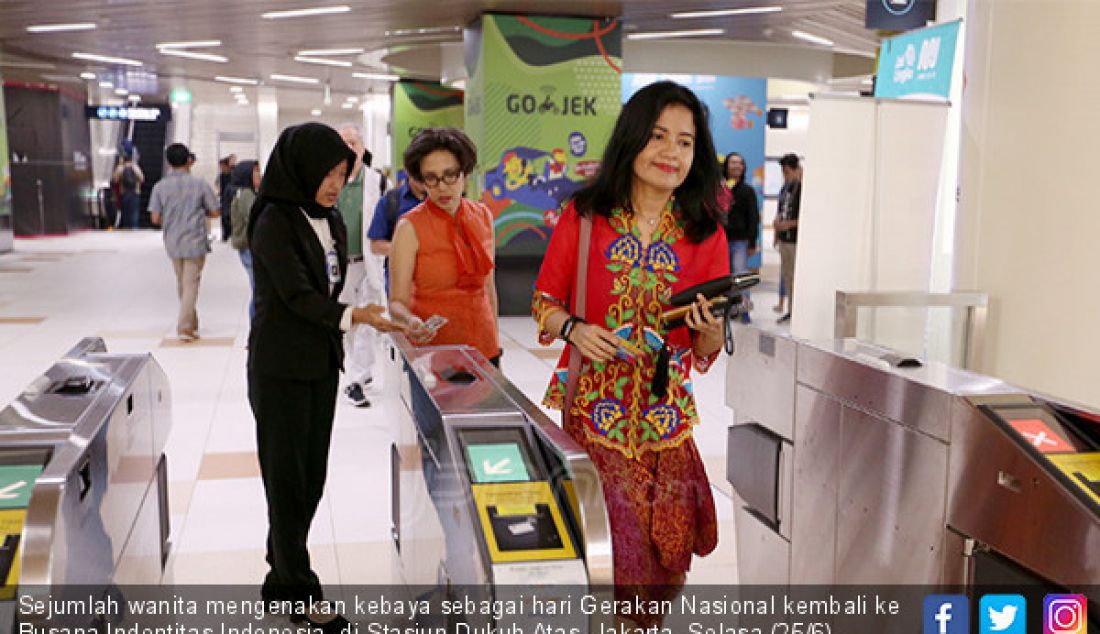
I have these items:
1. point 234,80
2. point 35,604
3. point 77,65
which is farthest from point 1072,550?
point 234,80

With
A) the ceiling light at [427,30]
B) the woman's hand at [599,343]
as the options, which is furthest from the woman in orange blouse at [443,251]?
the ceiling light at [427,30]

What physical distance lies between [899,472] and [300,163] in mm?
1578

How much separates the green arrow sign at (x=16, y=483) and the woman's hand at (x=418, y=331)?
1150 millimetres

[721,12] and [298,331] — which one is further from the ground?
[721,12]

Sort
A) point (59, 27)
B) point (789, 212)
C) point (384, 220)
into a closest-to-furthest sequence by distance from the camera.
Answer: point (384, 220)
point (789, 212)
point (59, 27)

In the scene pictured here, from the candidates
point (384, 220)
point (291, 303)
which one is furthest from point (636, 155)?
point (384, 220)

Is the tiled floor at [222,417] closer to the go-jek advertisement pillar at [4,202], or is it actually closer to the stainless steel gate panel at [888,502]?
the stainless steel gate panel at [888,502]

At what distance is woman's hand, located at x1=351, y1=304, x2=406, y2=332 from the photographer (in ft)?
8.80

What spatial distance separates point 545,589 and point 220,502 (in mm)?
2851

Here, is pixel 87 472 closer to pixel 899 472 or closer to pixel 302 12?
pixel 899 472

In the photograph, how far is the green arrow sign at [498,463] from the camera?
5.44 feet

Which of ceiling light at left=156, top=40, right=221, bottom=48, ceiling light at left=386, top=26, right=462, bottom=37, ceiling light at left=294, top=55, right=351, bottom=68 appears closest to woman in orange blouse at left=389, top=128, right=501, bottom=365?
ceiling light at left=386, top=26, right=462, bottom=37

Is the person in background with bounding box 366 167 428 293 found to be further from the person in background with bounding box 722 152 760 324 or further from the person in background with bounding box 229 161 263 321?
the person in background with bounding box 722 152 760 324

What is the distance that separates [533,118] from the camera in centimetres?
946
